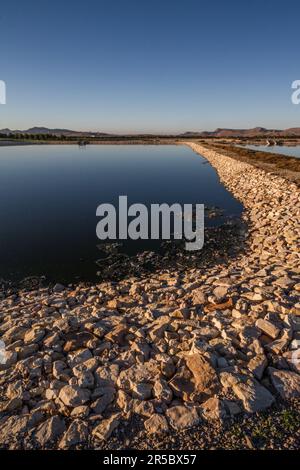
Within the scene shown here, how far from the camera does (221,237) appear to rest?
46.5ft

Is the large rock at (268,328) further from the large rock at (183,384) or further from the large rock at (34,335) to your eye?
the large rock at (34,335)

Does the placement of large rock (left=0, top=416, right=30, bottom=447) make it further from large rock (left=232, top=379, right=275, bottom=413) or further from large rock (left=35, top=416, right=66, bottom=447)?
large rock (left=232, top=379, right=275, bottom=413)

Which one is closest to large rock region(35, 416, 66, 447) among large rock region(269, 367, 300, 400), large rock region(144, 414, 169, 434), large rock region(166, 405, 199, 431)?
large rock region(144, 414, 169, 434)

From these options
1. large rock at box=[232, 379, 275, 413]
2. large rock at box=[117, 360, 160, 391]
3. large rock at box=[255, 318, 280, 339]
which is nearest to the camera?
large rock at box=[232, 379, 275, 413]

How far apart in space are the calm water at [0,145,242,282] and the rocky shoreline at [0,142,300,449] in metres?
2.93

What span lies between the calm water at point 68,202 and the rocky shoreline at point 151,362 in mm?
2926

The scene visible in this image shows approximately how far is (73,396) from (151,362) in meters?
1.43

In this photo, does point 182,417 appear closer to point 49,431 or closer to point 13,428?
point 49,431

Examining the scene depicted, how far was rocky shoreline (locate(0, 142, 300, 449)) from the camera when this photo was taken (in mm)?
4031

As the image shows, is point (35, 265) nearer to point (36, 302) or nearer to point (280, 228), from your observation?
point (36, 302)

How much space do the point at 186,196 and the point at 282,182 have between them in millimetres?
7349

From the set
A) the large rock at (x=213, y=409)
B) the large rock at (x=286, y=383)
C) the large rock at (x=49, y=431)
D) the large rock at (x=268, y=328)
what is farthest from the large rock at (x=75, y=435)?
the large rock at (x=268, y=328)

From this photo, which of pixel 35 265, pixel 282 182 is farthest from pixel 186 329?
pixel 282 182

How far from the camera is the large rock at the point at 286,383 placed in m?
4.43
